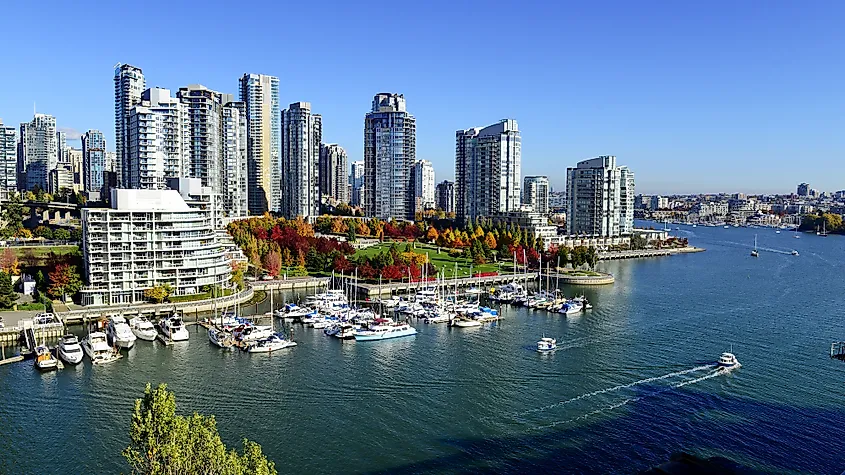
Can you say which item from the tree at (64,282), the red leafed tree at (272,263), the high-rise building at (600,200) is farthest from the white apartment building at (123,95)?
the high-rise building at (600,200)

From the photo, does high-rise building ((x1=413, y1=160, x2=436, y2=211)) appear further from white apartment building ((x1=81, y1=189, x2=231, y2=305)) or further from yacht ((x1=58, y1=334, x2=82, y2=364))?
yacht ((x1=58, y1=334, x2=82, y2=364))

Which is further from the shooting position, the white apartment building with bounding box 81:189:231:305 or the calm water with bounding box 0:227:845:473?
the white apartment building with bounding box 81:189:231:305

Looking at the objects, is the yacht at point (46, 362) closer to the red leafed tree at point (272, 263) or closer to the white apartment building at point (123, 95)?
the red leafed tree at point (272, 263)

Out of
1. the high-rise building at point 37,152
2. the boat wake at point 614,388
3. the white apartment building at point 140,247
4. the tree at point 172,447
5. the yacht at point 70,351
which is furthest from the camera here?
the high-rise building at point 37,152

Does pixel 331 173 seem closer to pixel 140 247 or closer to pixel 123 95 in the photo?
pixel 123 95

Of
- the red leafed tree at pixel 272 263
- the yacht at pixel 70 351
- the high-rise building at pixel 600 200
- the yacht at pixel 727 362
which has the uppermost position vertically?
the high-rise building at pixel 600 200

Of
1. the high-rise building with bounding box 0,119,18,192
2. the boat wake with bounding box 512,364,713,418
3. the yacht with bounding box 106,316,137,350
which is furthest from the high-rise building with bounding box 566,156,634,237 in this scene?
the high-rise building with bounding box 0,119,18,192
